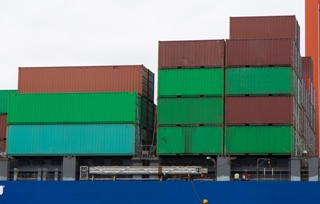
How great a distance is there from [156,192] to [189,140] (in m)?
3.18

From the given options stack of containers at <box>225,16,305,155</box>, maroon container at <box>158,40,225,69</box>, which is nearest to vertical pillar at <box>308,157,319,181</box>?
stack of containers at <box>225,16,305,155</box>

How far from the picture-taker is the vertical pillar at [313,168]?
36.7 m

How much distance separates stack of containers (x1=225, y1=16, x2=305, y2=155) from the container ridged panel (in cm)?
526

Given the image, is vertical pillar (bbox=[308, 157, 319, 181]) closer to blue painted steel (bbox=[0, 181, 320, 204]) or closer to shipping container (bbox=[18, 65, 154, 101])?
blue painted steel (bbox=[0, 181, 320, 204])

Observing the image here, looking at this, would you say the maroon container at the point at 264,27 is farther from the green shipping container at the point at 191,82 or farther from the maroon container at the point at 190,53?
the green shipping container at the point at 191,82

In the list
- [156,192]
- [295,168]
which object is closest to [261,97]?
[295,168]

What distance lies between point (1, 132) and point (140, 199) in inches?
411

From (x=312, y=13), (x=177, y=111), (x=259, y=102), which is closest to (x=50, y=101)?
(x=177, y=111)

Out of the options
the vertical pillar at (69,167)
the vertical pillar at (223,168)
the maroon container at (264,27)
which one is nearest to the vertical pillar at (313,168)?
the vertical pillar at (223,168)

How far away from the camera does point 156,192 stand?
3644 cm

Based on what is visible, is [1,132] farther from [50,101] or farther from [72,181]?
[72,181]

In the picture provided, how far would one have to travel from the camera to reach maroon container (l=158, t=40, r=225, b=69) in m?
38.2

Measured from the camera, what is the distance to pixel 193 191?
36.2m

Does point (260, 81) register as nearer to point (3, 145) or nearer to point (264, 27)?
point (264, 27)
